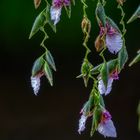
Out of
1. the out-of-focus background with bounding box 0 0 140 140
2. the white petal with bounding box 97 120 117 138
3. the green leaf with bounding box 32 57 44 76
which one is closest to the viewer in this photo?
the white petal with bounding box 97 120 117 138

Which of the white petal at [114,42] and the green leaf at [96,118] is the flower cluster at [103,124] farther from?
the white petal at [114,42]

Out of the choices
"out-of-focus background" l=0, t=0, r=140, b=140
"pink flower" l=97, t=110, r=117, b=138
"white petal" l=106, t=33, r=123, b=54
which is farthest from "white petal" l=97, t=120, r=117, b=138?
"out-of-focus background" l=0, t=0, r=140, b=140

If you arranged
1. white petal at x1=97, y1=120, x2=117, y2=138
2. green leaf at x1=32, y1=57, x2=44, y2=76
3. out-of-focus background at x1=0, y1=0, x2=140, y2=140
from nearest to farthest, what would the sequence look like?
white petal at x1=97, y1=120, x2=117, y2=138, green leaf at x1=32, y1=57, x2=44, y2=76, out-of-focus background at x1=0, y1=0, x2=140, y2=140

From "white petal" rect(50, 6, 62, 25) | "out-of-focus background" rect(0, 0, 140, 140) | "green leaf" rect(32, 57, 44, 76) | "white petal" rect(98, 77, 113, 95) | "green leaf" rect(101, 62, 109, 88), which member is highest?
"white petal" rect(50, 6, 62, 25)

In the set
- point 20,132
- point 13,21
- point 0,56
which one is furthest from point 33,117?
point 13,21

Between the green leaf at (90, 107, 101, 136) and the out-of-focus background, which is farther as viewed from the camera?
the out-of-focus background

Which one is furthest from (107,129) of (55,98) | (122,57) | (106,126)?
(55,98)

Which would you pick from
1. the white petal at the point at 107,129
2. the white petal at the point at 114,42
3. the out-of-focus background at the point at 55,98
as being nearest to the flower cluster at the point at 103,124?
the white petal at the point at 107,129

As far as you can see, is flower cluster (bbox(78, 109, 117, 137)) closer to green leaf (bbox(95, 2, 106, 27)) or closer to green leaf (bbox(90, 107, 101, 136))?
green leaf (bbox(90, 107, 101, 136))

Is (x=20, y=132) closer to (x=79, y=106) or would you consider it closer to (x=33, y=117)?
(x=33, y=117)
